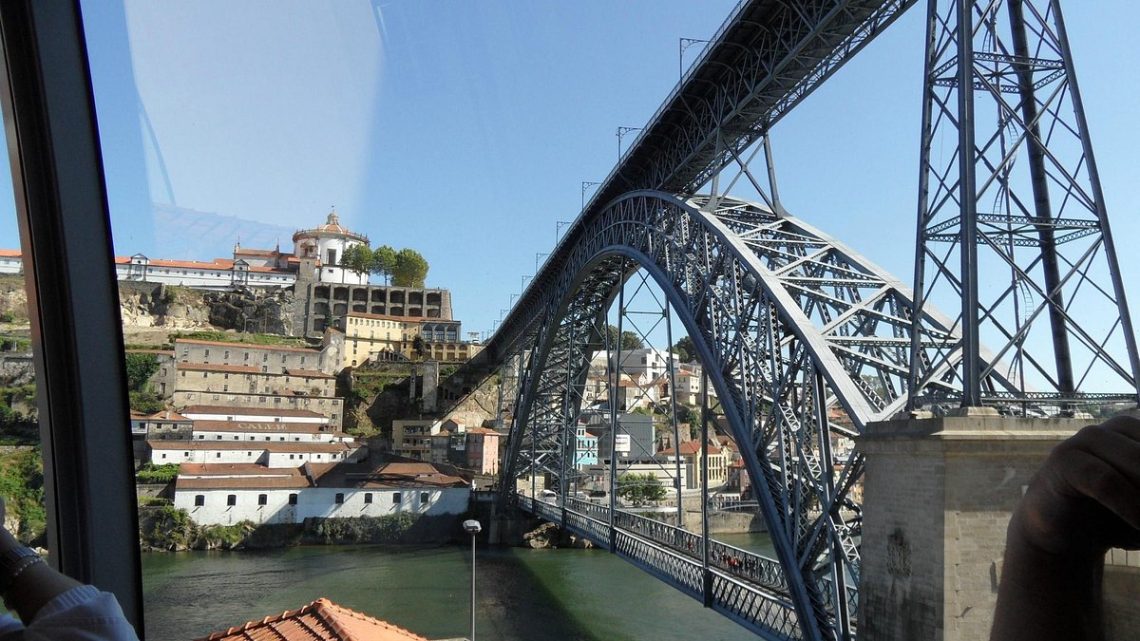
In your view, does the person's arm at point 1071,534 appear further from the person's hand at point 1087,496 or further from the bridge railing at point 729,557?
the bridge railing at point 729,557

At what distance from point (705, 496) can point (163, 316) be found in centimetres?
2529

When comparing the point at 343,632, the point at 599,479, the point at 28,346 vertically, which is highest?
the point at 28,346

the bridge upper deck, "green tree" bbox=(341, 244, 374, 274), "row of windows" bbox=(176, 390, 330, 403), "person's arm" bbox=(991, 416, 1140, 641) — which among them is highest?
the bridge upper deck

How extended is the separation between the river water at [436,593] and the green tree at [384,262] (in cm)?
2493

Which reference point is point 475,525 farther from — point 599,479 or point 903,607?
point 599,479

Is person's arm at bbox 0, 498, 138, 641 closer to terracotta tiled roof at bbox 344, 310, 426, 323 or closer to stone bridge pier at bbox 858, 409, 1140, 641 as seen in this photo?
stone bridge pier at bbox 858, 409, 1140, 641

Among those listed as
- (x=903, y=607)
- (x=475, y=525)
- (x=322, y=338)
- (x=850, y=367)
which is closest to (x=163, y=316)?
(x=322, y=338)

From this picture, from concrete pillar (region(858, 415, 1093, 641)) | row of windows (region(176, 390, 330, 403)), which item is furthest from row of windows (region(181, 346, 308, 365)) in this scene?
concrete pillar (region(858, 415, 1093, 641))

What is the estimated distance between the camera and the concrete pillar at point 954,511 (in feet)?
13.4

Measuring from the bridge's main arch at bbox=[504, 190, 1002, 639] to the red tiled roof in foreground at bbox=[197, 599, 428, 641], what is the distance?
11.7 ft

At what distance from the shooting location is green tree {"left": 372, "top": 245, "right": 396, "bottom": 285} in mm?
45750

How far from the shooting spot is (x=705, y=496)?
9.90 meters

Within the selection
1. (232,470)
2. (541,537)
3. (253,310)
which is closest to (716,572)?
(541,537)

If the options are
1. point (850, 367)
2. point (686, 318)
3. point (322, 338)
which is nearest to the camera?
point (850, 367)
